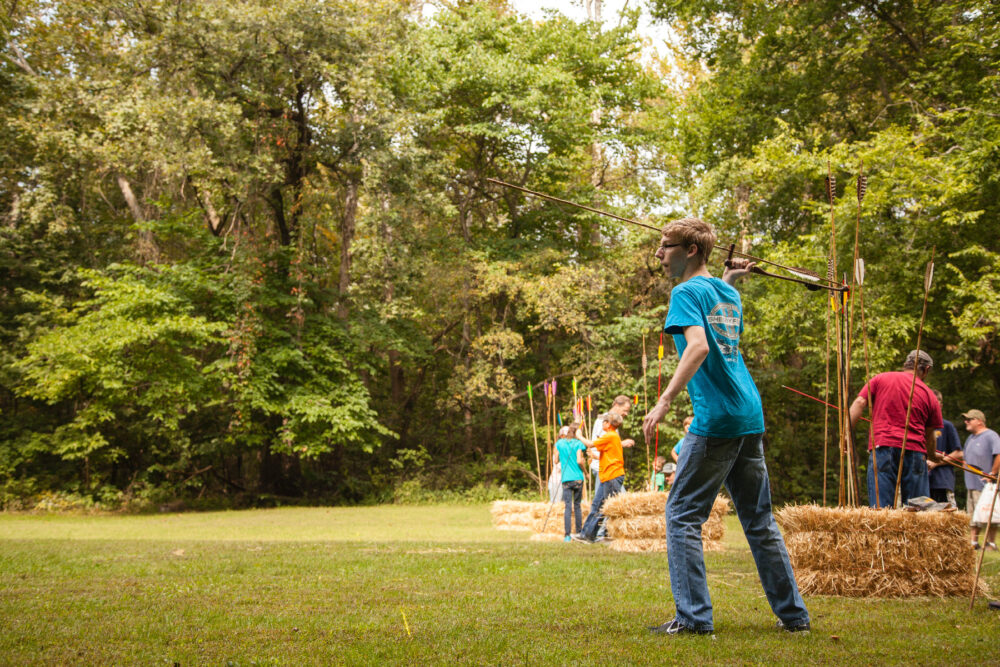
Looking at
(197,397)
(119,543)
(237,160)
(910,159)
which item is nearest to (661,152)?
(910,159)

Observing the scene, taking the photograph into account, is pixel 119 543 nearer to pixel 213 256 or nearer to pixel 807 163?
pixel 213 256

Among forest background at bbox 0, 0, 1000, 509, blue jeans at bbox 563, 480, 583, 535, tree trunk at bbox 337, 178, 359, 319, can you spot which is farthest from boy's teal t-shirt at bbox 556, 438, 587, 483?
tree trunk at bbox 337, 178, 359, 319

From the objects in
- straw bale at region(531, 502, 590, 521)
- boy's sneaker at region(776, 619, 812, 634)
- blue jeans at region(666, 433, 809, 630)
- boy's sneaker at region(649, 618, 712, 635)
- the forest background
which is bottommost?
straw bale at region(531, 502, 590, 521)

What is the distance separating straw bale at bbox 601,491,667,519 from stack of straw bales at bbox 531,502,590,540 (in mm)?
1782

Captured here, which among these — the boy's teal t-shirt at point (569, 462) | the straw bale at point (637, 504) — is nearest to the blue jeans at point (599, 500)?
the boy's teal t-shirt at point (569, 462)

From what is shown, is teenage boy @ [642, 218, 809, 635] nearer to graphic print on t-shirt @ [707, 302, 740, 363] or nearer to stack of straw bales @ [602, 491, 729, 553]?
graphic print on t-shirt @ [707, 302, 740, 363]

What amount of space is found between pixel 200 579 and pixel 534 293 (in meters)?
15.6

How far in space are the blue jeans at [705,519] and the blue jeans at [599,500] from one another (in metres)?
5.31

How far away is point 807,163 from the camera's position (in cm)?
1542

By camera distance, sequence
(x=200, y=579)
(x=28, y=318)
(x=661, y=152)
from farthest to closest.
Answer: (x=661, y=152)
(x=28, y=318)
(x=200, y=579)

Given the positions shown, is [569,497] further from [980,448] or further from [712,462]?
[712,462]

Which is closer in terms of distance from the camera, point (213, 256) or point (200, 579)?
point (200, 579)

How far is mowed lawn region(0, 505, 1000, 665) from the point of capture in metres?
3.29

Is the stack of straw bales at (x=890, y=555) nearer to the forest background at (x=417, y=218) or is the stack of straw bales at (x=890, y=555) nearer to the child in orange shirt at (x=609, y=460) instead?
the child in orange shirt at (x=609, y=460)
